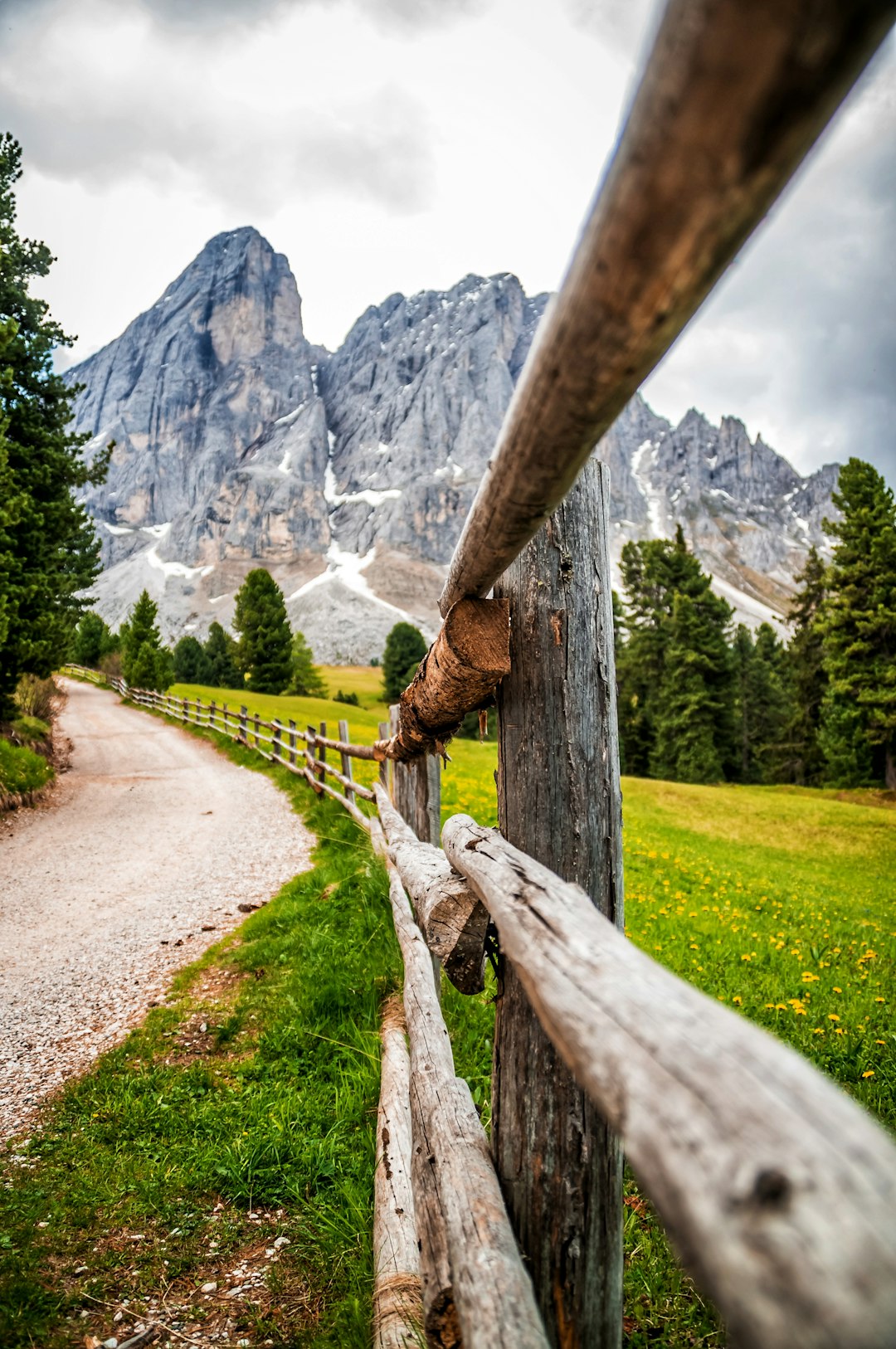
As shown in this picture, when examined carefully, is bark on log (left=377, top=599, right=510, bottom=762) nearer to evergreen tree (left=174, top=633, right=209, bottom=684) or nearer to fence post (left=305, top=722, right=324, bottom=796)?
fence post (left=305, top=722, right=324, bottom=796)

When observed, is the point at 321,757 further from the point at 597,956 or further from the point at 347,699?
the point at 347,699

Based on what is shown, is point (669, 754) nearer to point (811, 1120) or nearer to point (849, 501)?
point (849, 501)

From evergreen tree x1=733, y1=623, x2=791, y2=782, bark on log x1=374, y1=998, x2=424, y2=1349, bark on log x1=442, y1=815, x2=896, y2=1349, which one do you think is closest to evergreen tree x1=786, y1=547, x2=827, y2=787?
evergreen tree x1=733, y1=623, x2=791, y2=782

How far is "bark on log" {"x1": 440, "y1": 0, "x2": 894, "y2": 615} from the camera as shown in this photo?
19.3 inches

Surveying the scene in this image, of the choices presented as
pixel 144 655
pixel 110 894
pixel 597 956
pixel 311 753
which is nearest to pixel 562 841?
pixel 597 956

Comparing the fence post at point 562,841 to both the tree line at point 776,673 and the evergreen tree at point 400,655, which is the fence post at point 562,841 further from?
the evergreen tree at point 400,655

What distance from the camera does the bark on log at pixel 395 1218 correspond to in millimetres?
1854

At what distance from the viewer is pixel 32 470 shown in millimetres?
14234

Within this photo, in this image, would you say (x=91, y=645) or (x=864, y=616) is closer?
(x=864, y=616)

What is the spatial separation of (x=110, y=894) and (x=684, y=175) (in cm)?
821

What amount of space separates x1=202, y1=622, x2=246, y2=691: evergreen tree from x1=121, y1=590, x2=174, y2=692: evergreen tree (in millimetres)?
20501

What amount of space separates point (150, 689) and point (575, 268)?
36.0 metres

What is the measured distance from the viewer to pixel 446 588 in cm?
199

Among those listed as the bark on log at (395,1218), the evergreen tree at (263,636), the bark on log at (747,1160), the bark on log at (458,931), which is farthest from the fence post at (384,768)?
the evergreen tree at (263,636)
